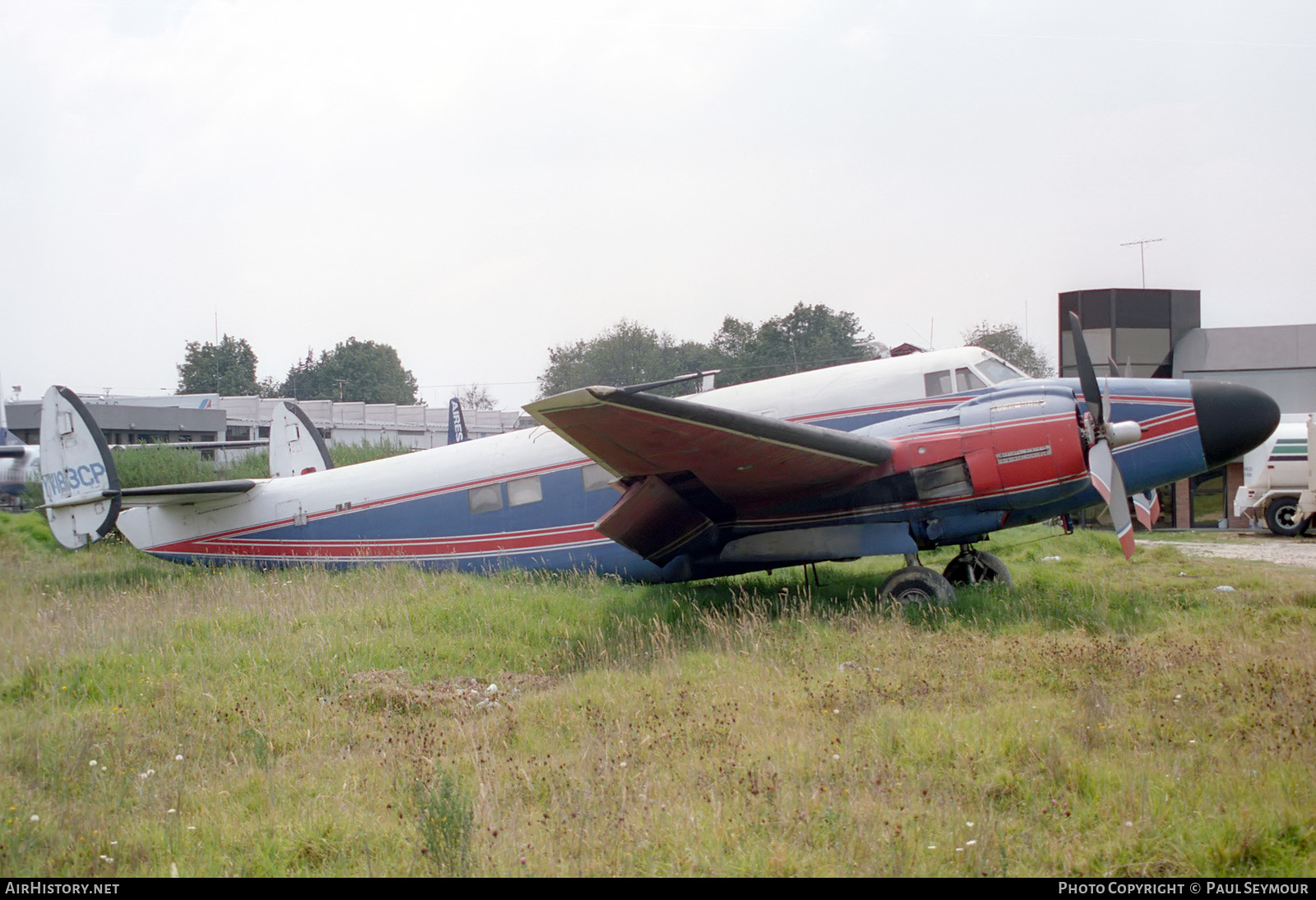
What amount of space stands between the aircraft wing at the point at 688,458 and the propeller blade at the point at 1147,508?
3.33 m

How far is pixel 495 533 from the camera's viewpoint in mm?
10945

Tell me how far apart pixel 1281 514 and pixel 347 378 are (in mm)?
64479

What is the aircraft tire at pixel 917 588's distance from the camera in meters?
8.54

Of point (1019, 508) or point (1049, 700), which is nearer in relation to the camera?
point (1049, 700)

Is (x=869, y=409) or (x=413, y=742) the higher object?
(x=869, y=409)

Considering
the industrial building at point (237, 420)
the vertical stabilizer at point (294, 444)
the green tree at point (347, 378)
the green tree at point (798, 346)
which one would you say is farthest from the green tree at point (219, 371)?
the vertical stabilizer at point (294, 444)

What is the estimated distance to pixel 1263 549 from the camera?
17.5 m

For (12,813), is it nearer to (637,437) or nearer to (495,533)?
(637,437)

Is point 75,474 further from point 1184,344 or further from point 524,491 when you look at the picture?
point 1184,344

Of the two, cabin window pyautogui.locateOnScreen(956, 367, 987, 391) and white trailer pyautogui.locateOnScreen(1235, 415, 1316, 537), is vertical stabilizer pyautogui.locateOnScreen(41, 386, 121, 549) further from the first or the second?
white trailer pyautogui.locateOnScreen(1235, 415, 1316, 537)

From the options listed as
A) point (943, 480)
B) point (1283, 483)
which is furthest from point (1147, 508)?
point (1283, 483)

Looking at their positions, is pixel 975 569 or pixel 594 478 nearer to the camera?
pixel 975 569
